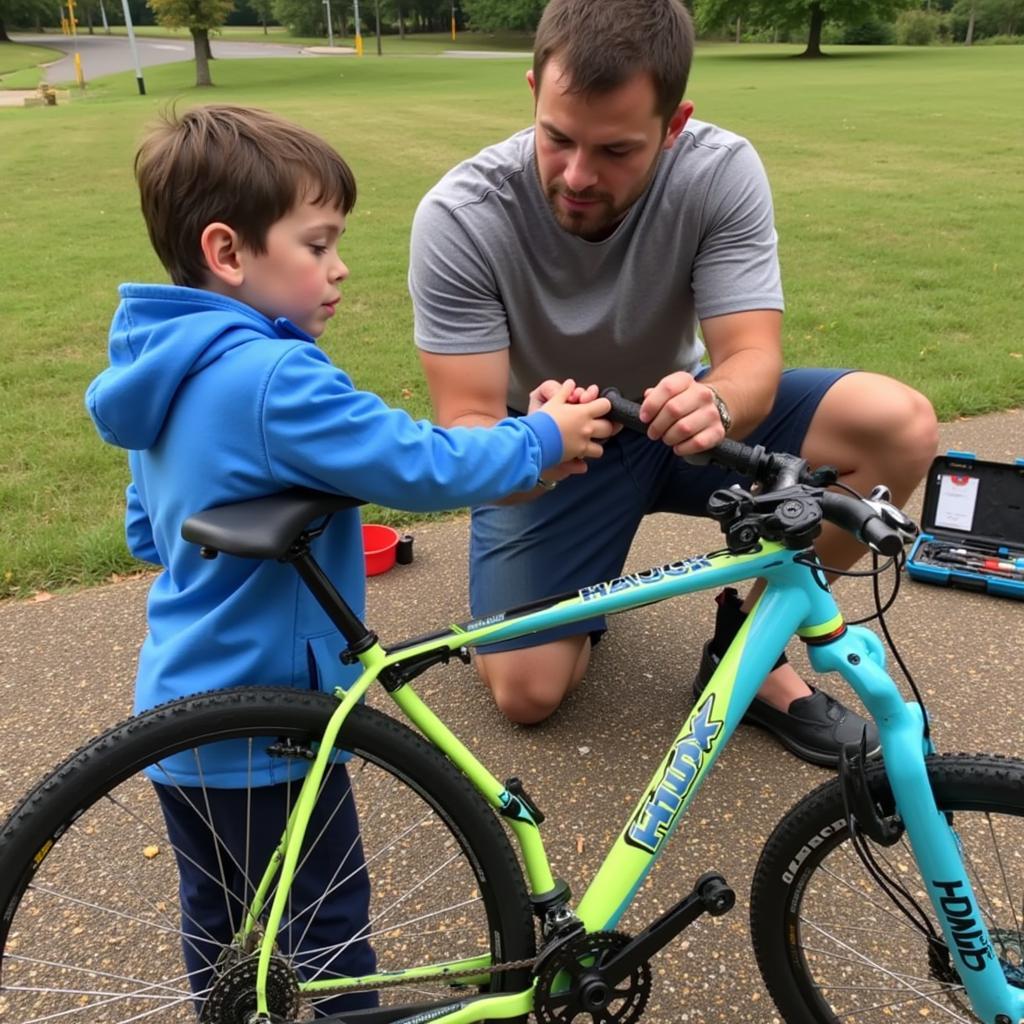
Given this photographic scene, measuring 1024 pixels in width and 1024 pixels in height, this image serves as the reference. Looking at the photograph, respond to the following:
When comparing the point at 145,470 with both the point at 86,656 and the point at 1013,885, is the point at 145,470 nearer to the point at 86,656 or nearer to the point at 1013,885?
the point at 86,656

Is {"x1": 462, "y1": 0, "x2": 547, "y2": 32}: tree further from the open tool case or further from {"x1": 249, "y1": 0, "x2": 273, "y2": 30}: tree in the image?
the open tool case

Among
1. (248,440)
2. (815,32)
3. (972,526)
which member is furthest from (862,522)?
(815,32)

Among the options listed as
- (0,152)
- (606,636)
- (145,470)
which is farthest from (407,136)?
(145,470)

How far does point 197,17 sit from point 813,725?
4659 cm

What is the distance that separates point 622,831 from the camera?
1.81 m

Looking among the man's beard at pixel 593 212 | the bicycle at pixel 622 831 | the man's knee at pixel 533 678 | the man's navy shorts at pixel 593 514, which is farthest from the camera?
the man's navy shorts at pixel 593 514

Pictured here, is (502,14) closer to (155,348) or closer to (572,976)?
(155,348)

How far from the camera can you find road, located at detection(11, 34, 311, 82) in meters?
53.6

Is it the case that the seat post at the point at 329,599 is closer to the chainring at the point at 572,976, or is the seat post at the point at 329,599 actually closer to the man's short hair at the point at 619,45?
the chainring at the point at 572,976

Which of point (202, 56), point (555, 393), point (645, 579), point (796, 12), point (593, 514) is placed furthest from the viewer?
point (796, 12)

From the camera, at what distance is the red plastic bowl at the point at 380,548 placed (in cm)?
373

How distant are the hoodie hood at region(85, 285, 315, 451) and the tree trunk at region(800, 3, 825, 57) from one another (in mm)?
53740

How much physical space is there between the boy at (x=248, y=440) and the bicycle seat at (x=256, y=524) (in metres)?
0.05

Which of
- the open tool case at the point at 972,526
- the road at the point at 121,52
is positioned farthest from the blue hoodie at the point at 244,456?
the road at the point at 121,52
